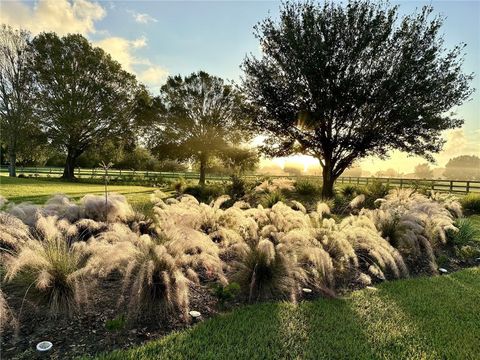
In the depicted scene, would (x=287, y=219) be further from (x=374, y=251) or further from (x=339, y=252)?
(x=374, y=251)

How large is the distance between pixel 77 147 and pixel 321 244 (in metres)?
26.2

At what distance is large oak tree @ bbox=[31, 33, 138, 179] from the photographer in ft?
75.2

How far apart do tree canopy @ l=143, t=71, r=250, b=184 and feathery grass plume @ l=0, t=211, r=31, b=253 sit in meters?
21.8

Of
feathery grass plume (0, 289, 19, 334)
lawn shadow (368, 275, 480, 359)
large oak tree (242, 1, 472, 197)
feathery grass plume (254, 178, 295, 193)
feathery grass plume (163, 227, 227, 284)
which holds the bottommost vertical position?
lawn shadow (368, 275, 480, 359)

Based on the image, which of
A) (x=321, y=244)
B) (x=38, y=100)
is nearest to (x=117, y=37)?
(x=321, y=244)

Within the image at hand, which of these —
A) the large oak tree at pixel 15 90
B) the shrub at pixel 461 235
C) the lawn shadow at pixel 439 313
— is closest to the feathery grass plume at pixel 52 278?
the lawn shadow at pixel 439 313

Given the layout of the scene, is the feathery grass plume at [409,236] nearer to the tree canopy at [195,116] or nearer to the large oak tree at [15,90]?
the tree canopy at [195,116]

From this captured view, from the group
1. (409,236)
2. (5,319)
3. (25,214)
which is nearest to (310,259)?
(409,236)

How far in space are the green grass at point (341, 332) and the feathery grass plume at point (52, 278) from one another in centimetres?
78

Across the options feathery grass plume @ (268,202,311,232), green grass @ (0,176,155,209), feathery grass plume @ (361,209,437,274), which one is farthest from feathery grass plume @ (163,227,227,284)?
green grass @ (0,176,155,209)

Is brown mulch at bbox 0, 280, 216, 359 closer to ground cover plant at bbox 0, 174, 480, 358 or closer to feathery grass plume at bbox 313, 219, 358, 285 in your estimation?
ground cover plant at bbox 0, 174, 480, 358

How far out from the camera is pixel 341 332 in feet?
9.09

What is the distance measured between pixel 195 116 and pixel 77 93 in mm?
8920

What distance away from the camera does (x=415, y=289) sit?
385cm
